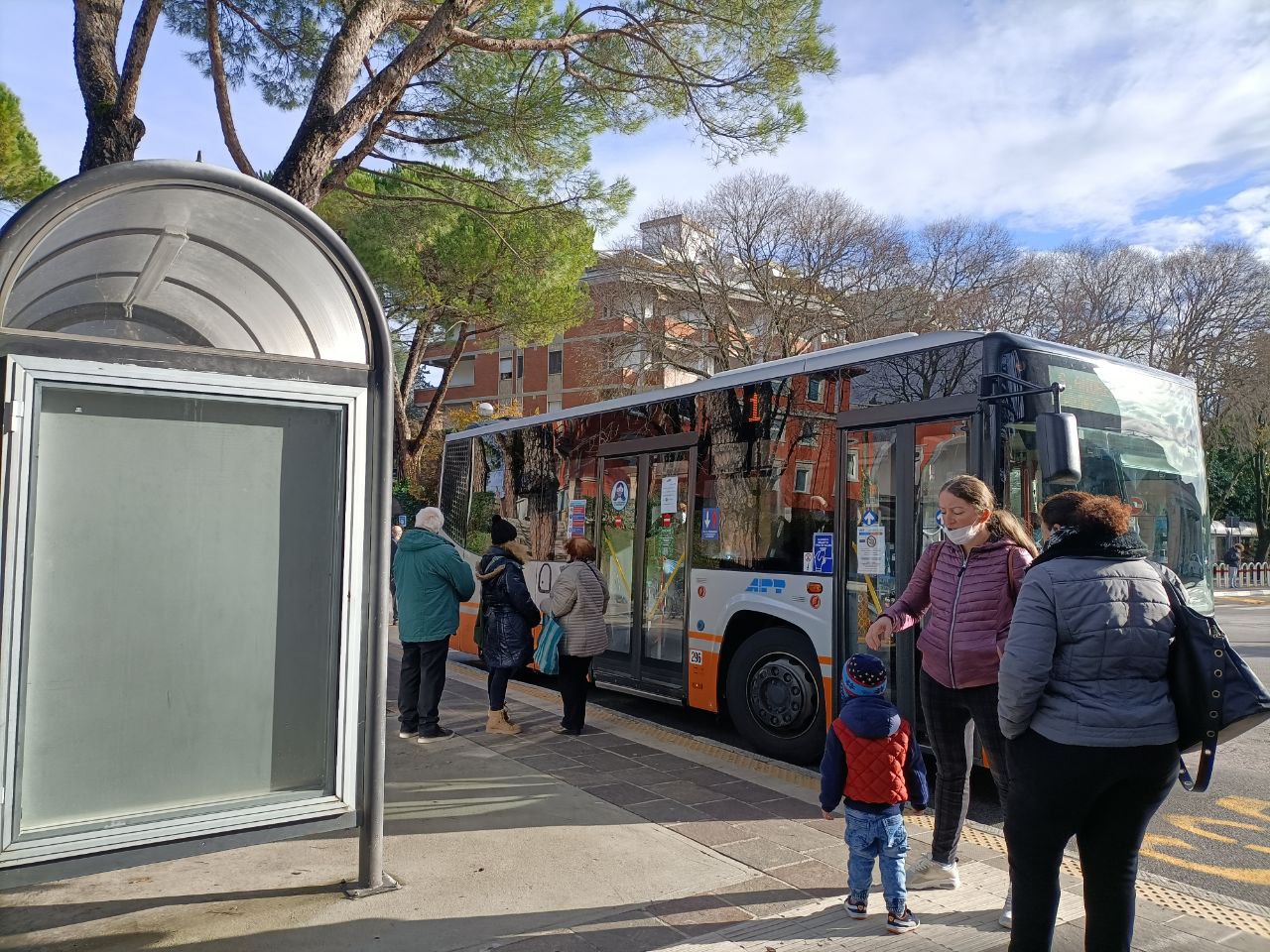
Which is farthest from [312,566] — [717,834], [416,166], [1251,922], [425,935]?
[416,166]

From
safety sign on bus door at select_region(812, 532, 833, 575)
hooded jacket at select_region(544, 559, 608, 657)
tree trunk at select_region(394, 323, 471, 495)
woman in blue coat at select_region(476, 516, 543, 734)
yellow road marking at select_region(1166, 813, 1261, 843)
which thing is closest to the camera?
yellow road marking at select_region(1166, 813, 1261, 843)

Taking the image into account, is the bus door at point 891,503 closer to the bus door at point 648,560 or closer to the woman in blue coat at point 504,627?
the bus door at point 648,560

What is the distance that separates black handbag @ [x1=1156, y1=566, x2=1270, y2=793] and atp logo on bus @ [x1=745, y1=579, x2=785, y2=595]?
4.00m

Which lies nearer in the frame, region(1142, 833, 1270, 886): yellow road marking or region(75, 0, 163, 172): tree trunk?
region(1142, 833, 1270, 886): yellow road marking

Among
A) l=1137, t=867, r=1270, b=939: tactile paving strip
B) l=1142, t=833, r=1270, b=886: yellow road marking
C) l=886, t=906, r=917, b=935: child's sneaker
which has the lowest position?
l=1142, t=833, r=1270, b=886: yellow road marking

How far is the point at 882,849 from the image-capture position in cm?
399

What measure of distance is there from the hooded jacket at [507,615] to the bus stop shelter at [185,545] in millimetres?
3227

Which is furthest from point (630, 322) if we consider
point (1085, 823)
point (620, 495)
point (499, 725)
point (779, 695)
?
point (1085, 823)

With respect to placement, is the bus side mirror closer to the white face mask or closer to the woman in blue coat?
the white face mask

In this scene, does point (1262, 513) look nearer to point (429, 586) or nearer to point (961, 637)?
point (429, 586)

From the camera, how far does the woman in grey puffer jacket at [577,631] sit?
7.36 meters

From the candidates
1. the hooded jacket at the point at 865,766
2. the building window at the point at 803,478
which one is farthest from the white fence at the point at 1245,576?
the hooded jacket at the point at 865,766

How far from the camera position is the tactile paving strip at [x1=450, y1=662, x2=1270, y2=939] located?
4215 mm

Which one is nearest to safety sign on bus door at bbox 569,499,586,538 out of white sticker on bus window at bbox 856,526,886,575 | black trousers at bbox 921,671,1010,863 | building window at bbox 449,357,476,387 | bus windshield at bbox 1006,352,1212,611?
white sticker on bus window at bbox 856,526,886,575
